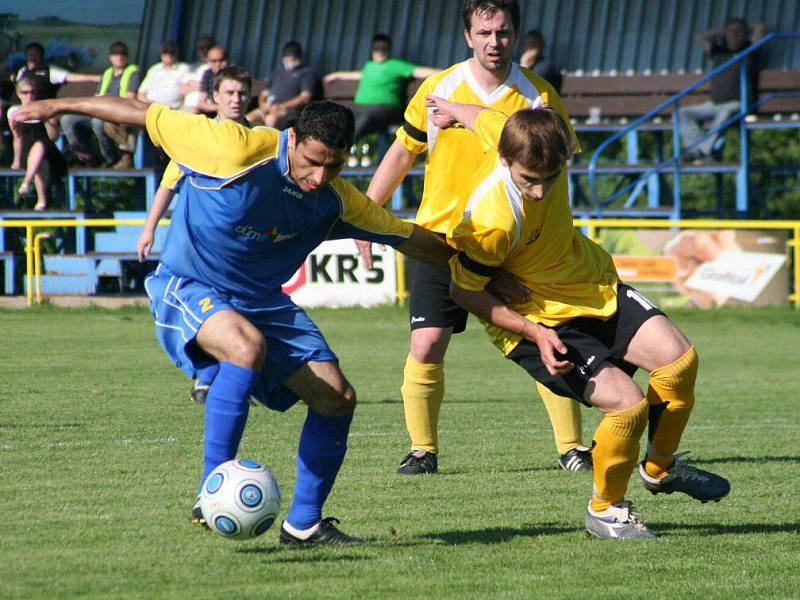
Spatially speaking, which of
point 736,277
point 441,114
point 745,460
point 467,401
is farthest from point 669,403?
point 736,277

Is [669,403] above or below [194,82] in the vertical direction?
below

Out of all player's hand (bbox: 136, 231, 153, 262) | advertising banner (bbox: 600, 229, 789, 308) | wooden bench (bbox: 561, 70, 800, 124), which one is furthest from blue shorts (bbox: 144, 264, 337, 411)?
wooden bench (bbox: 561, 70, 800, 124)

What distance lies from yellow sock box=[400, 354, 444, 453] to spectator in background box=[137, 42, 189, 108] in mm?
12422

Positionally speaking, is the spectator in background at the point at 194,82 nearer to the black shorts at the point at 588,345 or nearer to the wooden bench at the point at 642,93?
the wooden bench at the point at 642,93

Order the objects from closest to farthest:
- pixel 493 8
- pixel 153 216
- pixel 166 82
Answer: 1. pixel 493 8
2. pixel 153 216
3. pixel 166 82

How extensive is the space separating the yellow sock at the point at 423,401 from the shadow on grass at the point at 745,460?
138 centimetres

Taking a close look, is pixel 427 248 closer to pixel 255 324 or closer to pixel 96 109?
pixel 255 324

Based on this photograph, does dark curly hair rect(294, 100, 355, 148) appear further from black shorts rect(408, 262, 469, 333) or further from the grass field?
black shorts rect(408, 262, 469, 333)

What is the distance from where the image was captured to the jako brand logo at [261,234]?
199 inches

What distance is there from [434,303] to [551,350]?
5.46ft

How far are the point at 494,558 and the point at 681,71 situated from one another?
18.9 metres

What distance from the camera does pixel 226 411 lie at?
4.88 metres

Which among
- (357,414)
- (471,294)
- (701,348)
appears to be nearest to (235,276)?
(471,294)

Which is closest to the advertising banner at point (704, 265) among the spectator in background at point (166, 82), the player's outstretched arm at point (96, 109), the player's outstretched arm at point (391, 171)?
the spectator in background at point (166, 82)
